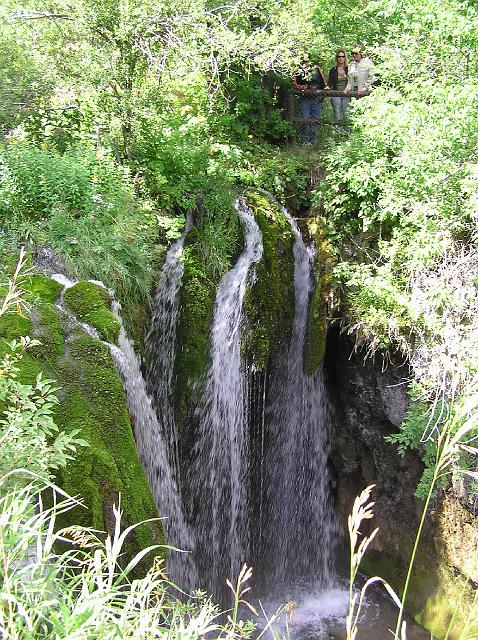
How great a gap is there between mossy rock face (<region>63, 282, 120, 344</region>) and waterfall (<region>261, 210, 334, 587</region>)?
2730 millimetres

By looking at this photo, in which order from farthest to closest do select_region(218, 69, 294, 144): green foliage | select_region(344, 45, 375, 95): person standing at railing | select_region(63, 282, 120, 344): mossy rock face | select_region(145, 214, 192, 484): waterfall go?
select_region(344, 45, 375, 95): person standing at railing → select_region(218, 69, 294, 144): green foliage → select_region(145, 214, 192, 484): waterfall → select_region(63, 282, 120, 344): mossy rock face

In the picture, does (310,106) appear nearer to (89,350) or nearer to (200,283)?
(200,283)

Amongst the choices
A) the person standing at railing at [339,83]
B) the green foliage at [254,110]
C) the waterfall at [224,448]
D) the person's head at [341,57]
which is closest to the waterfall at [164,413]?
the waterfall at [224,448]

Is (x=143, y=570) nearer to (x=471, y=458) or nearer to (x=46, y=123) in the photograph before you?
(x=471, y=458)

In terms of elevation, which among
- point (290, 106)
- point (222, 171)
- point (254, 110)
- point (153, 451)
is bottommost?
point (153, 451)

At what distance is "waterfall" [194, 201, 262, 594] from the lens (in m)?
6.33

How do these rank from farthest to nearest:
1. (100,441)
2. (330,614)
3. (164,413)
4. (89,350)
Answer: (330,614), (164,413), (89,350), (100,441)

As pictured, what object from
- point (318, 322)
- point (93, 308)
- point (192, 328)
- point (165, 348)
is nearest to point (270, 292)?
point (318, 322)

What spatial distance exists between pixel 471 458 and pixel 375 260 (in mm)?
2541

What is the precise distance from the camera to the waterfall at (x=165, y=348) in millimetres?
6105

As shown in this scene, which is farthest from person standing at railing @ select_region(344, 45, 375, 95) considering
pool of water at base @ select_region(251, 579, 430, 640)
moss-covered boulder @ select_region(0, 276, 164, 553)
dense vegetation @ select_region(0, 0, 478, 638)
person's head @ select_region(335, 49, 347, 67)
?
pool of water at base @ select_region(251, 579, 430, 640)

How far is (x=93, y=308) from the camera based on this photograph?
15.5 ft

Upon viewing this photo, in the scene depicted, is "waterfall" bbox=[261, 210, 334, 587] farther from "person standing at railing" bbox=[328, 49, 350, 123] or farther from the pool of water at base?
"person standing at railing" bbox=[328, 49, 350, 123]

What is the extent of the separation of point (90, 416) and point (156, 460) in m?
1.49
